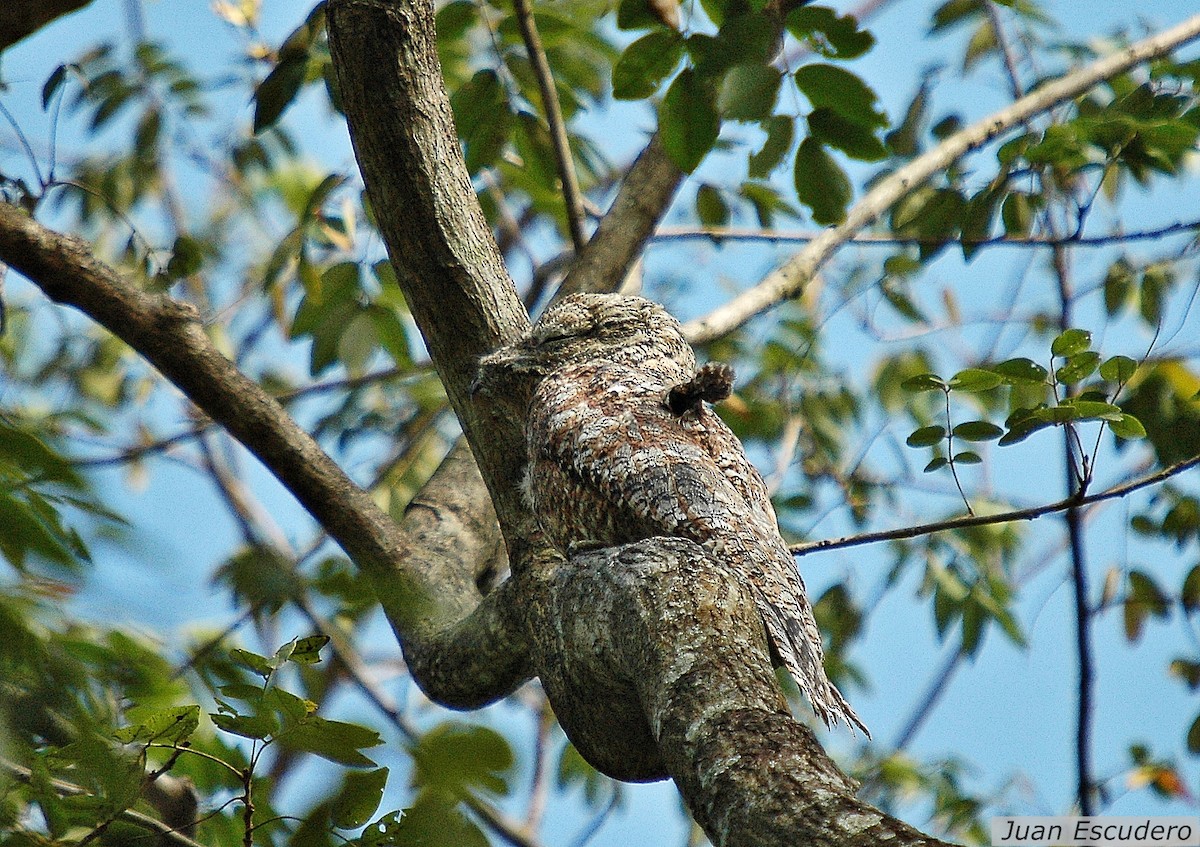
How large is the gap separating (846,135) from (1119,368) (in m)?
0.92

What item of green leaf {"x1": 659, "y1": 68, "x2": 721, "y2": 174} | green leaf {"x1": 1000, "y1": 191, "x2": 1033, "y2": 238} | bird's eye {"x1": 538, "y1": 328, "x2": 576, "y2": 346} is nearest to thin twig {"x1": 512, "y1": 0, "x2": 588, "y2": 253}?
green leaf {"x1": 659, "y1": 68, "x2": 721, "y2": 174}

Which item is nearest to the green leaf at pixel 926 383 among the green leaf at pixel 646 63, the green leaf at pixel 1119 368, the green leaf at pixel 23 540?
the green leaf at pixel 1119 368

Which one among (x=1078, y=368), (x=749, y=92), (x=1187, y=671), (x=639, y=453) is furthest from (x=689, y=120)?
(x=1187, y=671)

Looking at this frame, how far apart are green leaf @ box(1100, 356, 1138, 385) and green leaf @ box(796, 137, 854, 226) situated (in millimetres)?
848

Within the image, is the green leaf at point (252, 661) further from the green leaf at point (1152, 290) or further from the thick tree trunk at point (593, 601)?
the green leaf at point (1152, 290)

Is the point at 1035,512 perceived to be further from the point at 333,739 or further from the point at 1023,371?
the point at 333,739

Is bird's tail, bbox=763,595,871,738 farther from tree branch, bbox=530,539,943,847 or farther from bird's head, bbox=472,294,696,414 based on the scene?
bird's head, bbox=472,294,696,414

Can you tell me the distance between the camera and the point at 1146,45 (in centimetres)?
456

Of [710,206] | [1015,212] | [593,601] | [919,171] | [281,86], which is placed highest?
[919,171]

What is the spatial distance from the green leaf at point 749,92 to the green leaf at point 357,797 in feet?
6.31

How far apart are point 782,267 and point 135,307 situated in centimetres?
233

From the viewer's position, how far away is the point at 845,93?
280cm

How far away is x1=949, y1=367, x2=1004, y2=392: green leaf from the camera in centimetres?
254

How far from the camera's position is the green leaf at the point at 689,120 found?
279 centimetres
